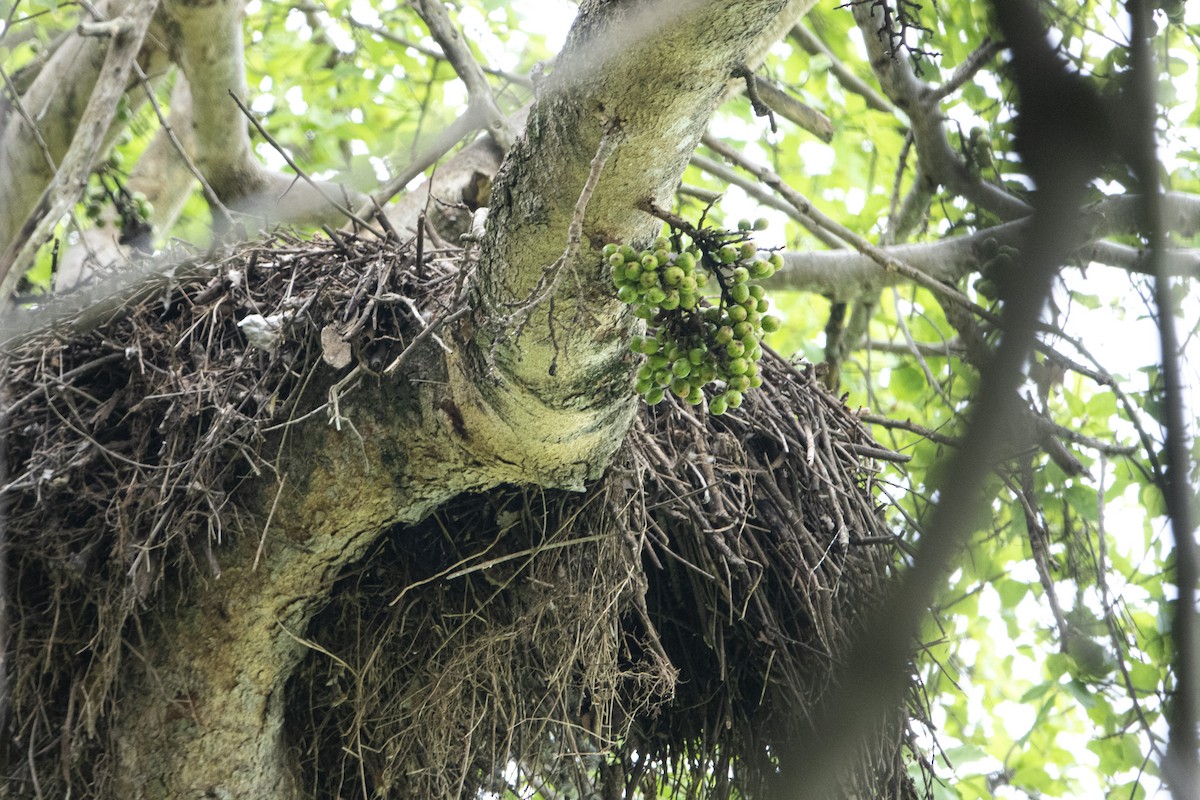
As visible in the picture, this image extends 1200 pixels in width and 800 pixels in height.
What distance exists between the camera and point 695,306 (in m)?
1.44

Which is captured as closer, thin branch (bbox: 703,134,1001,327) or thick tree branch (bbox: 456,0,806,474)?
thick tree branch (bbox: 456,0,806,474)

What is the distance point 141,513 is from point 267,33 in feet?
13.3

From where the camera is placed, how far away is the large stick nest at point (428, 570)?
6.38 feet

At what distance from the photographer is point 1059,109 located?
1.31ft

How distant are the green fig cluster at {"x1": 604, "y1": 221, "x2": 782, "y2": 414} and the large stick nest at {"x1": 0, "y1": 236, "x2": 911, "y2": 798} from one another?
45cm

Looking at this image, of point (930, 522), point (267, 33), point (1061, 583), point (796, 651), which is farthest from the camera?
point (267, 33)

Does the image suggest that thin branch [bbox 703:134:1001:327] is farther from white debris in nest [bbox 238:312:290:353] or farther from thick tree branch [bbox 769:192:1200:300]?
white debris in nest [bbox 238:312:290:353]

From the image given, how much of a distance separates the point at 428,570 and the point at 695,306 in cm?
95

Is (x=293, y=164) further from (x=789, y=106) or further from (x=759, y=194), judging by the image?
(x=759, y=194)

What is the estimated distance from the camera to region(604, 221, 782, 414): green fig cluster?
1.38 metres

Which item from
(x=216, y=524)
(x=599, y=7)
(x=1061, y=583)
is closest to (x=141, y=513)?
(x=216, y=524)

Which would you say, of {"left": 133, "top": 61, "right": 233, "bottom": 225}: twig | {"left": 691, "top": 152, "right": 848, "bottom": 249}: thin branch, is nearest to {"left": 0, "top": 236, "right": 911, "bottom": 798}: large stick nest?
{"left": 133, "top": 61, "right": 233, "bottom": 225}: twig

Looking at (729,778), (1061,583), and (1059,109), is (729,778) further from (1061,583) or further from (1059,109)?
(1059,109)

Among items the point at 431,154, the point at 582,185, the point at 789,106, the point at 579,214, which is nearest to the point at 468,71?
the point at 431,154
